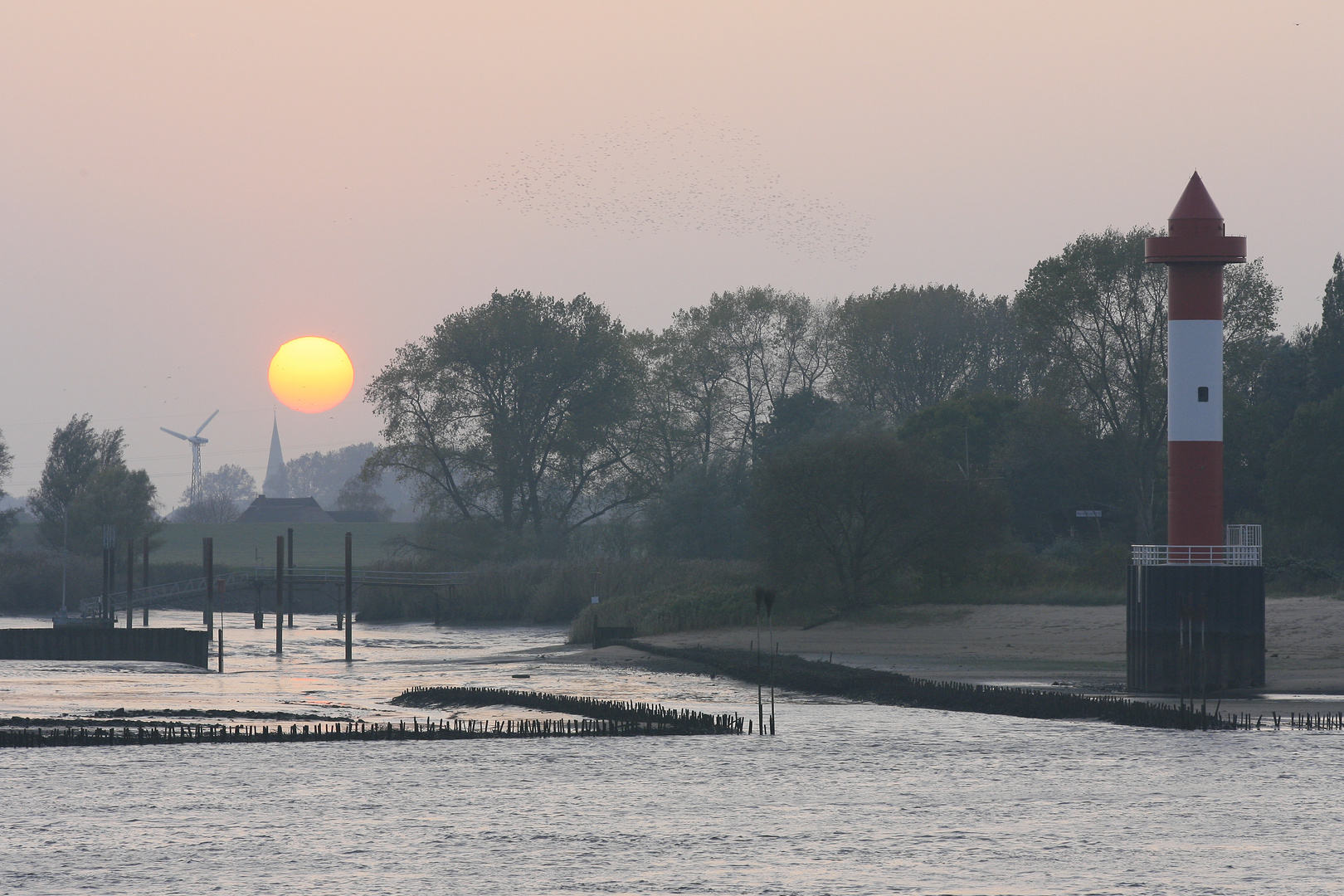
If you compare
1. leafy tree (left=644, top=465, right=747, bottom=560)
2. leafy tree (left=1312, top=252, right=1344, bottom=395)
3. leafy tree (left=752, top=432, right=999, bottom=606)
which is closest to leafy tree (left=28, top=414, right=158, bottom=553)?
leafy tree (left=644, top=465, right=747, bottom=560)

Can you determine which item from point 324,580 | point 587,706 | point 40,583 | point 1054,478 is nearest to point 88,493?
point 40,583

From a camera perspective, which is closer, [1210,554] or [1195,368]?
[1210,554]

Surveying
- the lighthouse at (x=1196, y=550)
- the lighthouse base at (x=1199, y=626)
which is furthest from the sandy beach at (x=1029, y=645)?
the lighthouse at (x=1196, y=550)

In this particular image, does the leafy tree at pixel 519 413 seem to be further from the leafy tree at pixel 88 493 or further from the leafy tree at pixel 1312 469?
the leafy tree at pixel 1312 469

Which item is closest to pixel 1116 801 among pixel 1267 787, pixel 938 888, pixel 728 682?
pixel 1267 787

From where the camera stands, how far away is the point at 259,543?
6737 inches

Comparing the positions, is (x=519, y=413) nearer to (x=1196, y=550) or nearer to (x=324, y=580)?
(x=324, y=580)

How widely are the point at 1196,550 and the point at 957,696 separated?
24.0ft

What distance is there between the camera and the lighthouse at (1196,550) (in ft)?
137

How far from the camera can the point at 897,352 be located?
114 metres

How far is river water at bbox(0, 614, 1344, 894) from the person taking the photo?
21.6 m

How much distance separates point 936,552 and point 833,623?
535 cm

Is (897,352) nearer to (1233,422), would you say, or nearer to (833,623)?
(1233,422)

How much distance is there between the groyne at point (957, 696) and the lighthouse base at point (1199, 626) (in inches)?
61.9
